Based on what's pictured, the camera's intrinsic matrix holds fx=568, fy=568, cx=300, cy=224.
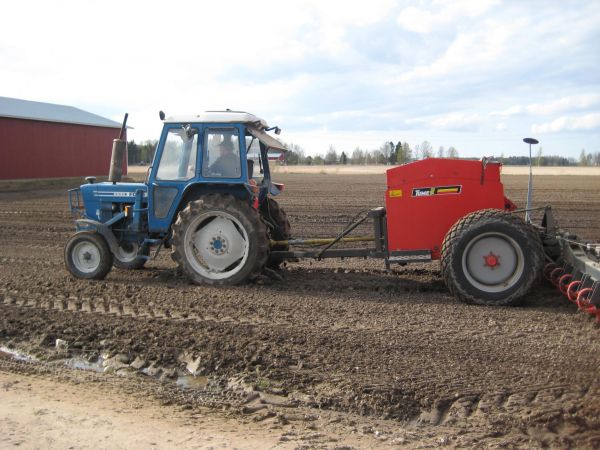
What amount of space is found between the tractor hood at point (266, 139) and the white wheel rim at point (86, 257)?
8.59 ft

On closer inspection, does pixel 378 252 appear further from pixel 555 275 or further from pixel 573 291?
pixel 573 291

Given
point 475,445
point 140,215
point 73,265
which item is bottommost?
point 475,445

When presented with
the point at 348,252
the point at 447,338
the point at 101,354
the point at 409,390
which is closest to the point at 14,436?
the point at 101,354

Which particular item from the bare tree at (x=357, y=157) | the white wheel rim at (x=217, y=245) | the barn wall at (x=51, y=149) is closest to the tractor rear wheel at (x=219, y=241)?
the white wheel rim at (x=217, y=245)

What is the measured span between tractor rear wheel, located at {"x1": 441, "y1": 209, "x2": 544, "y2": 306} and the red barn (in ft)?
85.7

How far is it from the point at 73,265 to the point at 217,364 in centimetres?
379

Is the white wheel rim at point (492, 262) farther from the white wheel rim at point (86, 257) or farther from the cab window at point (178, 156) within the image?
the white wheel rim at point (86, 257)

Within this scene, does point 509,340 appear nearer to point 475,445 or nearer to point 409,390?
point 409,390

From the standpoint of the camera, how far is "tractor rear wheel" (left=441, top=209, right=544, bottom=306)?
605cm

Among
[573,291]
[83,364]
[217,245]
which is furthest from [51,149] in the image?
[573,291]

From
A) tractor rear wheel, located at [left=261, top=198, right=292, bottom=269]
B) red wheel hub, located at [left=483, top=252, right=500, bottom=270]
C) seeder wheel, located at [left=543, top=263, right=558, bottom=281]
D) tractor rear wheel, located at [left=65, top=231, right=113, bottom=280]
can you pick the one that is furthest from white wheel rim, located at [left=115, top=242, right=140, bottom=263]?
seeder wheel, located at [left=543, top=263, right=558, bottom=281]

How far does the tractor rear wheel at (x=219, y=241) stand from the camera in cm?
707

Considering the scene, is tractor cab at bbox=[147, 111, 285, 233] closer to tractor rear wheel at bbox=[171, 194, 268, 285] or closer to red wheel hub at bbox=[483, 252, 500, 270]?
tractor rear wheel at bbox=[171, 194, 268, 285]

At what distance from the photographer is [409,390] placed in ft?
13.7
